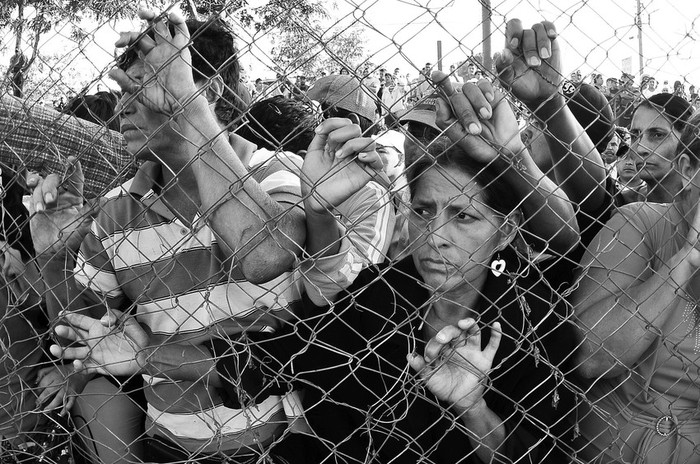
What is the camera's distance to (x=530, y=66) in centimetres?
169

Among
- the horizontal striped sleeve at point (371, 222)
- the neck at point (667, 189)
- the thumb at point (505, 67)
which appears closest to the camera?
the thumb at point (505, 67)

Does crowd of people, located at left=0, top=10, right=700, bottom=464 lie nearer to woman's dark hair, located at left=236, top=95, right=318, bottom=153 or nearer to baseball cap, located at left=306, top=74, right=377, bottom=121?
woman's dark hair, located at left=236, top=95, right=318, bottom=153

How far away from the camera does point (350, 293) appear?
167 centimetres

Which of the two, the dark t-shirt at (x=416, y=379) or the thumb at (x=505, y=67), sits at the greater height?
the thumb at (x=505, y=67)

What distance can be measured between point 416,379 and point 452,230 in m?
0.40

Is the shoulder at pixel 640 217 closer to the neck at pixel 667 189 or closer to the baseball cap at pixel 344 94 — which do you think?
the neck at pixel 667 189

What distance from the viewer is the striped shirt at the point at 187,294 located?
177cm

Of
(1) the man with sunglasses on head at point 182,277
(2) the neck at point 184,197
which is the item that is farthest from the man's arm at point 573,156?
(2) the neck at point 184,197

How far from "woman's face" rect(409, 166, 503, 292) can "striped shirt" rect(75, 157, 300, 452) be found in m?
0.35

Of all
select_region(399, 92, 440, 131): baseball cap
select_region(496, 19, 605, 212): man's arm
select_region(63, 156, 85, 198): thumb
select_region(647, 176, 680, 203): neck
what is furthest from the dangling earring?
select_region(63, 156, 85, 198): thumb

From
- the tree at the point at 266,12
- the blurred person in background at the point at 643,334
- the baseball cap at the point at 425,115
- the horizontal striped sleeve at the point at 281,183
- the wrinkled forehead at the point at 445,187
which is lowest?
the blurred person in background at the point at 643,334

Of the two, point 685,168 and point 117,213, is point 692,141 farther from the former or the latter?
point 117,213

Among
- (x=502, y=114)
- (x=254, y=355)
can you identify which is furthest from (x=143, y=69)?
(x=502, y=114)

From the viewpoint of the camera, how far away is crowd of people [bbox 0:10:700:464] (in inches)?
63.6
